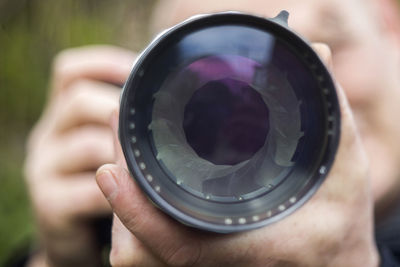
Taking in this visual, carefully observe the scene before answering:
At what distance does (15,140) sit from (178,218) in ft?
4.72

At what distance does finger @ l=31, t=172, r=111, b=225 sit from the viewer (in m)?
0.86

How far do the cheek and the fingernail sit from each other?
0.47 m

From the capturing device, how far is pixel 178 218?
1.62ft

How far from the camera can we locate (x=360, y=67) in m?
0.87

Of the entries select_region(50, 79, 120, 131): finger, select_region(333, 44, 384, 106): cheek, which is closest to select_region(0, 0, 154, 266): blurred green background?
select_region(50, 79, 120, 131): finger

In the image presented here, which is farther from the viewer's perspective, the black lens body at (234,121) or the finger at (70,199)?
the finger at (70,199)

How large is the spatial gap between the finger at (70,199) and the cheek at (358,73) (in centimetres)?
43

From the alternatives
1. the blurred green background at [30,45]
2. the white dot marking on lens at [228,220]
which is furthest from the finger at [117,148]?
the blurred green background at [30,45]

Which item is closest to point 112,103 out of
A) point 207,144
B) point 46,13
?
point 207,144

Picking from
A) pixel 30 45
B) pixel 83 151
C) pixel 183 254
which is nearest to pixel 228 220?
pixel 183 254

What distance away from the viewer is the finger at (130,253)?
56 centimetres

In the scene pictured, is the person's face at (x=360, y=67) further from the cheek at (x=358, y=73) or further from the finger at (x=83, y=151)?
the finger at (x=83, y=151)

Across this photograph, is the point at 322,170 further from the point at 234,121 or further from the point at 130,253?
the point at 130,253

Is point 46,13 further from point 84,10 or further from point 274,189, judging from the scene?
point 274,189
